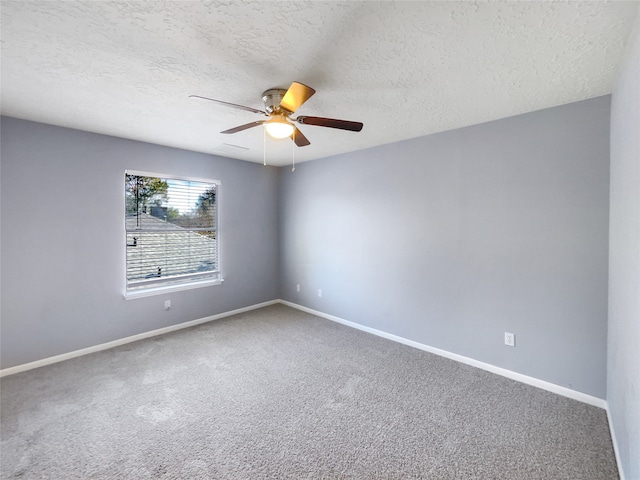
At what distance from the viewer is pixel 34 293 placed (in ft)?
9.24

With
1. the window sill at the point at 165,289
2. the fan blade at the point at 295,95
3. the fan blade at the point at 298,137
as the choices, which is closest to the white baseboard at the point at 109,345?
the window sill at the point at 165,289

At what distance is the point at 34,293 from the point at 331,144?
11.7 ft

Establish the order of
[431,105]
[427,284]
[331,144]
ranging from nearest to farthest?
[431,105], [427,284], [331,144]

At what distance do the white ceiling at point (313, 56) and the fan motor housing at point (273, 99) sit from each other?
0.05m

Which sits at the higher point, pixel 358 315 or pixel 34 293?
pixel 34 293

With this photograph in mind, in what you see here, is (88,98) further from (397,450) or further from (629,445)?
(629,445)

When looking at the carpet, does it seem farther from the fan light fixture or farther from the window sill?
the fan light fixture

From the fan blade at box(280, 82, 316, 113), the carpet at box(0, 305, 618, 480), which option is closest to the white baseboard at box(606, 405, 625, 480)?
the carpet at box(0, 305, 618, 480)

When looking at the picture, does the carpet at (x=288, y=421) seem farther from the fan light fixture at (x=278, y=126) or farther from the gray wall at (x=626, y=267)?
the fan light fixture at (x=278, y=126)

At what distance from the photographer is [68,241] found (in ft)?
9.83

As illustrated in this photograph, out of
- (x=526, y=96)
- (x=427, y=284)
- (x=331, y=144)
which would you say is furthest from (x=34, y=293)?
(x=526, y=96)

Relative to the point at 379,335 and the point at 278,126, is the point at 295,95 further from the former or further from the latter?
the point at 379,335

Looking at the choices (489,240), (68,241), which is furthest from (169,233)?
(489,240)

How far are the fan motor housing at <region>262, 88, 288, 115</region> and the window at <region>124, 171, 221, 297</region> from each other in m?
2.28
